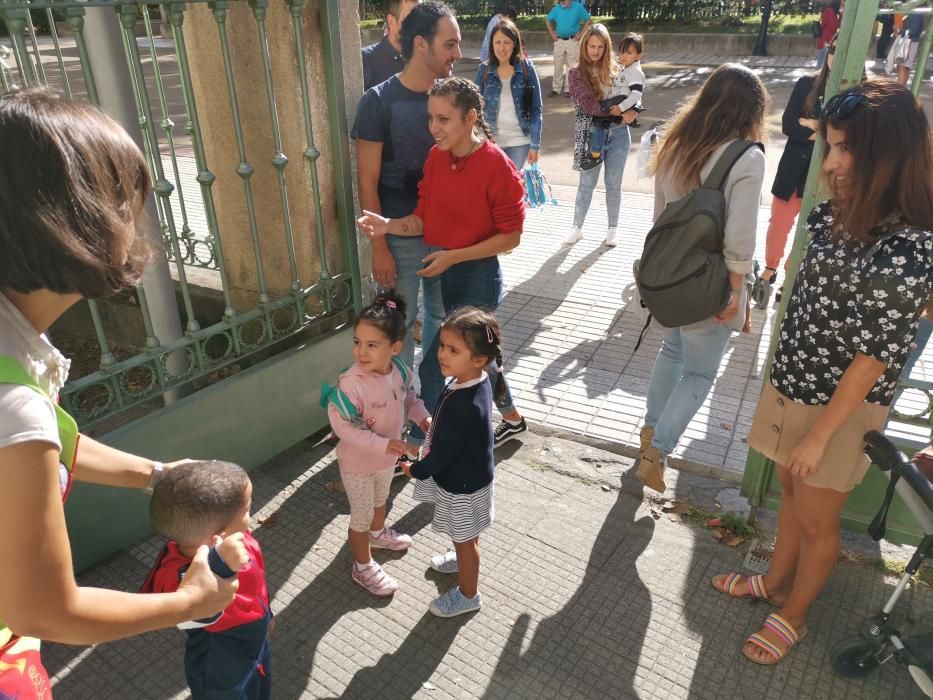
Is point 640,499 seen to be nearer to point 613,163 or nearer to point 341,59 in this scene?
point 341,59

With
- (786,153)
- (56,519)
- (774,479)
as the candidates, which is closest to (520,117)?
(786,153)

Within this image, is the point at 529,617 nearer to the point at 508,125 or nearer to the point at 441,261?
the point at 441,261

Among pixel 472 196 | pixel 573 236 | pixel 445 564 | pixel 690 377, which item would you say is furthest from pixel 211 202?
pixel 573 236

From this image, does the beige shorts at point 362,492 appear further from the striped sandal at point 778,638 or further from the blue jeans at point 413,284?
the striped sandal at point 778,638

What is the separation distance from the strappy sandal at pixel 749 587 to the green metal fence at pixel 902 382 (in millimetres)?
422

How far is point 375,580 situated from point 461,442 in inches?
31.3

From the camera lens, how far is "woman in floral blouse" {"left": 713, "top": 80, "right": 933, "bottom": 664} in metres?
1.99

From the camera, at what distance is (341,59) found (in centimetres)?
339

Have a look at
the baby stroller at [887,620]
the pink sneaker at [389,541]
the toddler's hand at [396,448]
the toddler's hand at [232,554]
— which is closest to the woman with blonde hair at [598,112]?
the pink sneaker at [389,541]

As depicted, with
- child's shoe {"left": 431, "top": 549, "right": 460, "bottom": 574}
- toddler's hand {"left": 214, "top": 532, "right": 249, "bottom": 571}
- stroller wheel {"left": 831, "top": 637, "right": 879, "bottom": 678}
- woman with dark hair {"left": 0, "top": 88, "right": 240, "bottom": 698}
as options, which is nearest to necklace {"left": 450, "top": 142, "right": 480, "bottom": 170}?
child's shoe {"left": 431, "top": 549, "right": 460, "bottom": 574}

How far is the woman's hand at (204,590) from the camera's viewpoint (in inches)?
51.3

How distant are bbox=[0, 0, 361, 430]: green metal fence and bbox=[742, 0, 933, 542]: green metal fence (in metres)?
2.09

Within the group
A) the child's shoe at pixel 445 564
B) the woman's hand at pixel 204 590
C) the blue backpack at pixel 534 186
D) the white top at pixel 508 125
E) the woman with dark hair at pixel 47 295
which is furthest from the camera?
the blue backpack at pixel 534 186

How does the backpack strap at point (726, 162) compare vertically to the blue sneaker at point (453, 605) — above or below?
above
